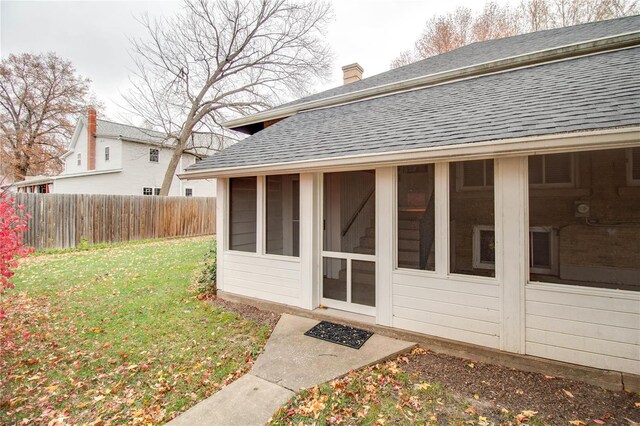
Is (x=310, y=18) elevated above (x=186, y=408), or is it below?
above

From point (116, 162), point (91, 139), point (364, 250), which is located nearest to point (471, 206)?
point (364, 250)

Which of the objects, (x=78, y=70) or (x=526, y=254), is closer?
(x=526, y=254)

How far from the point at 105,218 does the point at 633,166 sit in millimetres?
16271

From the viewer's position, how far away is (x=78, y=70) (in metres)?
26.4

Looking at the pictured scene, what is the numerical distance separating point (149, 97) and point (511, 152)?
1875cm

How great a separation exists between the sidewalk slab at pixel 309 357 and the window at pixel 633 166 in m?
4.75

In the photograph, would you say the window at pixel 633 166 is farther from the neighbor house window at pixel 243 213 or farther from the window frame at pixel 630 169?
the neighbor house window at pixel 243 213

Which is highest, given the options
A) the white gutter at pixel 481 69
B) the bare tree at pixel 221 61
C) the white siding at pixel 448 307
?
the bare tree at pixel 221 61

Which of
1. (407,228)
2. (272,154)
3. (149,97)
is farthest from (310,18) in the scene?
(407,228)

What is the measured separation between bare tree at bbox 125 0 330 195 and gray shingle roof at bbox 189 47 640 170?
12.2m

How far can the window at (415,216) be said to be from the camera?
13.6 ft

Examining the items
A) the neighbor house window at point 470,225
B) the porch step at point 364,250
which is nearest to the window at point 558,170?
the neighbor house window at point 470,225

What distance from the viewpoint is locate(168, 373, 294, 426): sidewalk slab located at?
8.94 ft

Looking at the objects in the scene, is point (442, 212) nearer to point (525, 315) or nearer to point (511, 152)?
point (511, 152)
